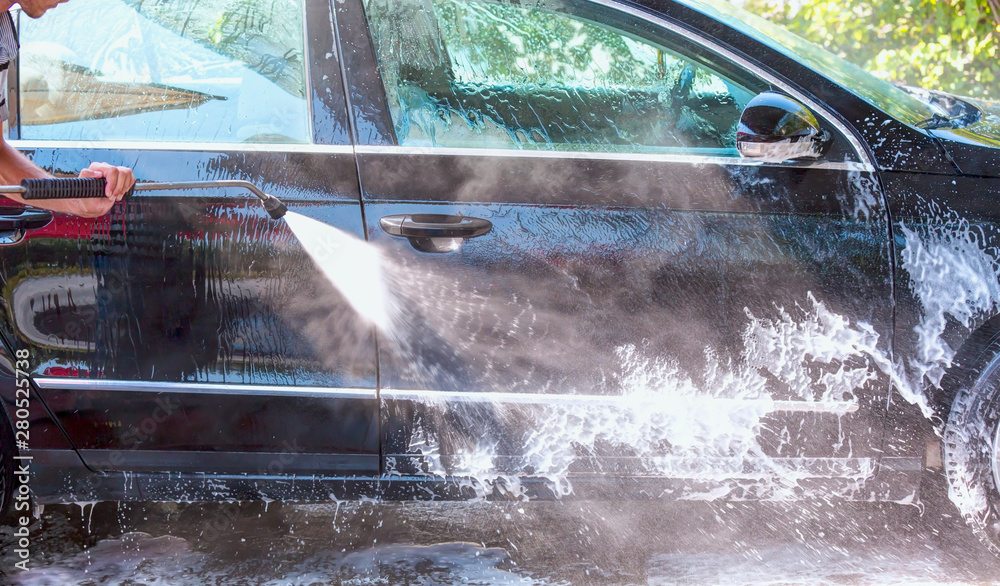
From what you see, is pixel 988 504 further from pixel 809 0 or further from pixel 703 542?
pixel 809 0

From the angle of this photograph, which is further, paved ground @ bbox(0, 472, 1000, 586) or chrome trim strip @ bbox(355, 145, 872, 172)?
paved ground @ bbox(0, 472, 1000, 586)

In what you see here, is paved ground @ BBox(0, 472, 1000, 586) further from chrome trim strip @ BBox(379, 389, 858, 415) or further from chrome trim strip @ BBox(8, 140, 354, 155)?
chrome trim strip @ BBox(8, 140, 354, 155)

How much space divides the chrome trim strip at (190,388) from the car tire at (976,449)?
5.41 feet

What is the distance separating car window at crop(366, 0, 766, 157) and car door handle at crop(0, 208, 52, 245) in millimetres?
978

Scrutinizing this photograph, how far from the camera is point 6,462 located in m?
2.17

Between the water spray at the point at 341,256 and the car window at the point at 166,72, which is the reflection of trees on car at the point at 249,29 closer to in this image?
the car window at the point at 166,72

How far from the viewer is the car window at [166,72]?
81.0 inches

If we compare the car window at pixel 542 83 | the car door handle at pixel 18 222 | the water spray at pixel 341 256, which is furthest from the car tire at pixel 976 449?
the car door handle at pixel 18 222

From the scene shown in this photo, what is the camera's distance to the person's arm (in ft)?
6.21

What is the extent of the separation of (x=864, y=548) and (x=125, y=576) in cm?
232

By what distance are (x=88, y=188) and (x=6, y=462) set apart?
0.92 m

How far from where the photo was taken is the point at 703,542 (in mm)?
2465

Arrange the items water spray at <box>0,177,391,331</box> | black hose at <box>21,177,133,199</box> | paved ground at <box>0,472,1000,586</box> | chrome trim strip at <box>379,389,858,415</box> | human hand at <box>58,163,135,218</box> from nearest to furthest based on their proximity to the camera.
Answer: black hose at <box>21,177,133,199</box> → human hand at <box>58,163,135,218</box> → water spray at <box>0,177,391,331</box> → chrome trim strip at <box>379,389,858,415</box> → paved ground at <box>0,472,1000,586</box>

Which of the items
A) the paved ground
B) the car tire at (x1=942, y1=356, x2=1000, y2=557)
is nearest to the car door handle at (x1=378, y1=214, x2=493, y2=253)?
the paved ground
